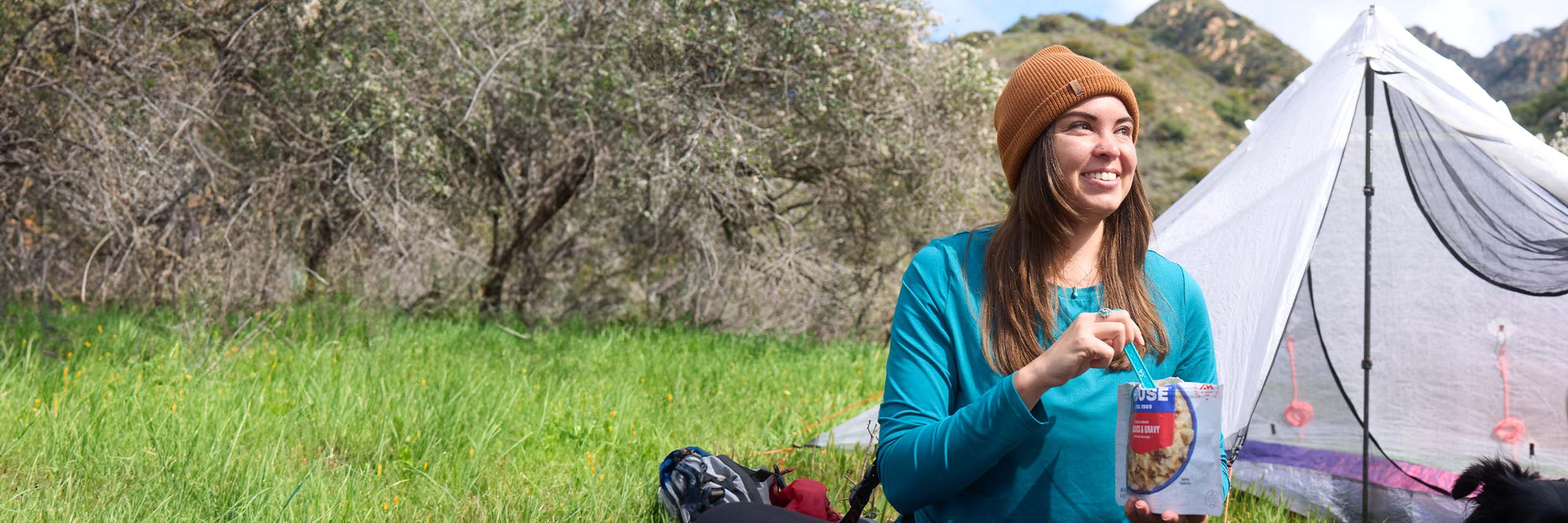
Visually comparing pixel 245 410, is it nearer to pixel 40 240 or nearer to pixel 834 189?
pixel 40 240

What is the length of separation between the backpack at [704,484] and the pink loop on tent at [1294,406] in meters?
3.55

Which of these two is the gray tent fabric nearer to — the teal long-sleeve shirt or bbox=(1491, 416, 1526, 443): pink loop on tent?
the teal long-sleeve shirt

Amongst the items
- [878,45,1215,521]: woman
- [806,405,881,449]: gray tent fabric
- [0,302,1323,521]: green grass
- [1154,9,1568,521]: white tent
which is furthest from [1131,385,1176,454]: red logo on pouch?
[806,405,881,449]: gray tent fabric

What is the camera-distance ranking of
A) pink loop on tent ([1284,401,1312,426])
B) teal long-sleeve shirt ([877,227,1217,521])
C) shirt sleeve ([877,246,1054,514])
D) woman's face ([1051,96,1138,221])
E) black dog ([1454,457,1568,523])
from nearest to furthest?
1. shirt sleeve ([877,246,1054,514])
2. teal long-sleeve shirt ([877,227,1217,521])
3. woman's face ([1051,96,1138,221])
4. black dog ([1454,457,1568,523])
5. pink loop on tent ([1284,401,1312,426])

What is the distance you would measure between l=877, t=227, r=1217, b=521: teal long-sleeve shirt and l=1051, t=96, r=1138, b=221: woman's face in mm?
169

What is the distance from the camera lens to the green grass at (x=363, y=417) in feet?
9.21

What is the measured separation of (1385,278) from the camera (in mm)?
5059

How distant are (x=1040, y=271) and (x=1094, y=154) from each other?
Answer: 22 centimetres

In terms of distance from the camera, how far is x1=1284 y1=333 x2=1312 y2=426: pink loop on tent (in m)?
5.28

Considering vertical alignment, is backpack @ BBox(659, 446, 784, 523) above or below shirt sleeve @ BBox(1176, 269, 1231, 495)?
below

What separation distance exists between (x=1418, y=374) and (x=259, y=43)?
659 cm

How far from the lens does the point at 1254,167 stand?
11.8 feet

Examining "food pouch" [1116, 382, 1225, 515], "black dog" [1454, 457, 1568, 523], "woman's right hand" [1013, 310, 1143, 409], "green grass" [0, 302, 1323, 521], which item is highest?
"woman's right hand" [1013, 310, 1143, 409]

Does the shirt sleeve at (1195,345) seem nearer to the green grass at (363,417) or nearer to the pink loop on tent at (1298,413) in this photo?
the green grass at (363,417)
